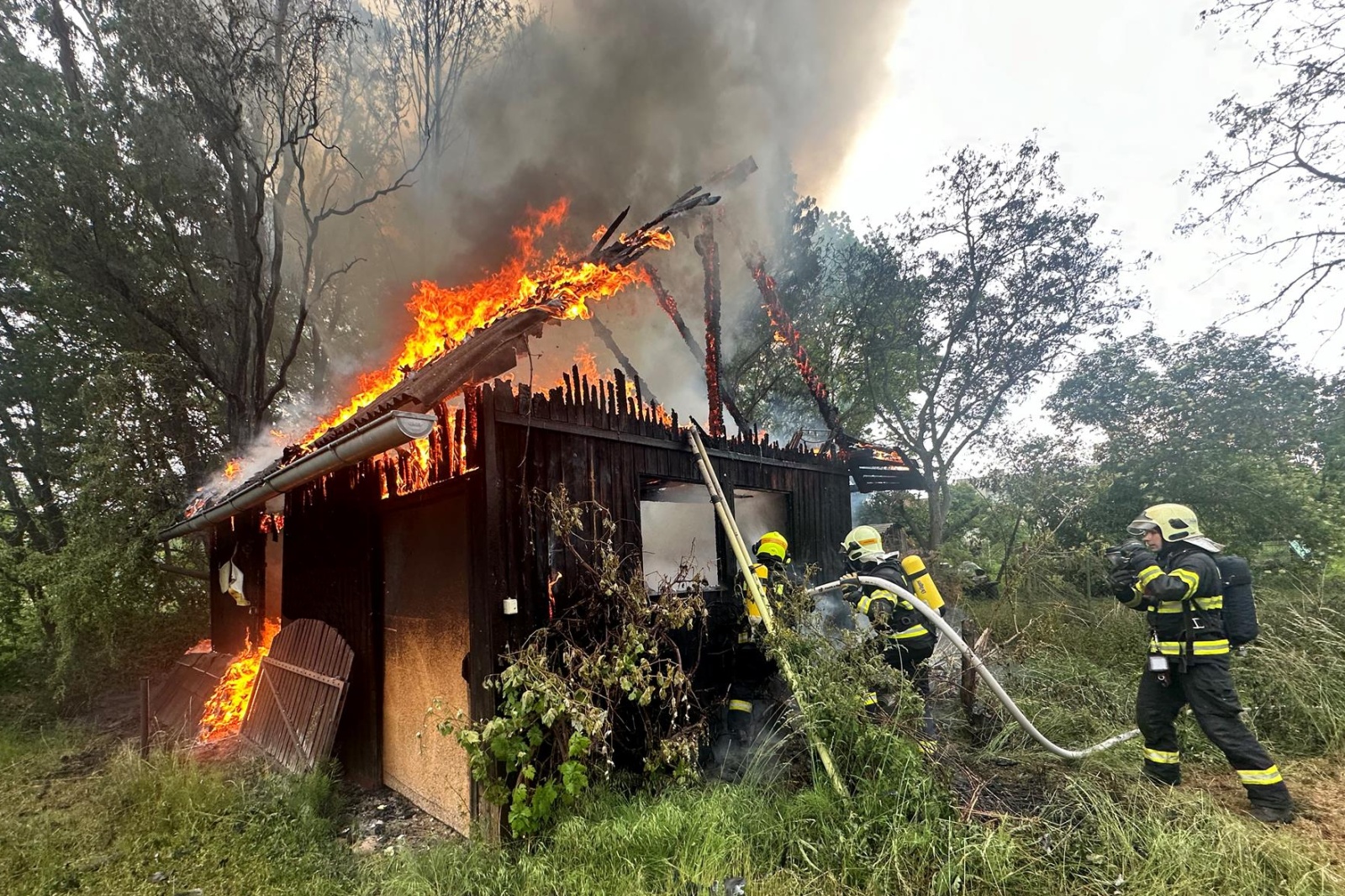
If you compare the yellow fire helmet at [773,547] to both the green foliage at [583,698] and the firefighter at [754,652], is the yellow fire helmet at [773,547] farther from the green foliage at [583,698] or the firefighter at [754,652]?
the green foliage at [583,698]

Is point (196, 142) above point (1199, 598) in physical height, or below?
above

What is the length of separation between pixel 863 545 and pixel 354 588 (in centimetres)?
508

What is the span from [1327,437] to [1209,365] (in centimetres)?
186

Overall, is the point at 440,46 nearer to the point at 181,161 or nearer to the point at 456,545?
the point at 181,161

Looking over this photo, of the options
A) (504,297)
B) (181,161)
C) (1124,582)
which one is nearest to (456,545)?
(504,297)

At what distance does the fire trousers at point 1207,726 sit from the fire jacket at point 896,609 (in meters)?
1.51

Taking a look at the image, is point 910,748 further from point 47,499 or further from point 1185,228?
point 47,499

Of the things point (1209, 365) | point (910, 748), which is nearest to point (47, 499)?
point (910, 748)

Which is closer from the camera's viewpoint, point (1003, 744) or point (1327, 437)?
point (1003, 744)

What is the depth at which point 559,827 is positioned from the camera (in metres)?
3.79

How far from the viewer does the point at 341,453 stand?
166 inches

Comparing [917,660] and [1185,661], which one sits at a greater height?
[1185,661]

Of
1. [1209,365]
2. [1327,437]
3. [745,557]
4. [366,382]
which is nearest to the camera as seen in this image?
[745,557]

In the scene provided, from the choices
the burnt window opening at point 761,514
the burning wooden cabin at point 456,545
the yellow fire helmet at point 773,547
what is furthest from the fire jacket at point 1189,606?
the burnt window opening at point 761,514
